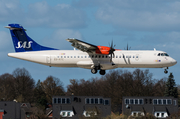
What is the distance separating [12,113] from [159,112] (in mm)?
33206

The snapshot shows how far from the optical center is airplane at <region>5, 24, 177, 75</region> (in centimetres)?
5462

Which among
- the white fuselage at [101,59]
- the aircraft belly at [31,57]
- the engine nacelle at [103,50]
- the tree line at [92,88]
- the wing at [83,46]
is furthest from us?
the tree line at [92,88]

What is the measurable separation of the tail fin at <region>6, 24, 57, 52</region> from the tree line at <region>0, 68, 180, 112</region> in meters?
42.5

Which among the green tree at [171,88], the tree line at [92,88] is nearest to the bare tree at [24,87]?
the tree line at [92,88]

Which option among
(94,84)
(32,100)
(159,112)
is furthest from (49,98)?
(159,112)

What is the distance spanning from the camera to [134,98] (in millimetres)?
85000

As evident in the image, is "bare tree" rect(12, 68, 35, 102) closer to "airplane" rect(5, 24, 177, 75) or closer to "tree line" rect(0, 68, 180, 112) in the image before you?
"tree line" rect(0, 68, 180, 112)

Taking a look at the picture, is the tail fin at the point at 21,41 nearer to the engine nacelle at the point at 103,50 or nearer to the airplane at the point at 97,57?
the airplane at the point at 97,57

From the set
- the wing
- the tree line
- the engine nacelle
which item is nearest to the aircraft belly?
the wing

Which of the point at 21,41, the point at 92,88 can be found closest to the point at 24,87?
the point at 92,88

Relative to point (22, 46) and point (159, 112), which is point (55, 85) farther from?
point (22, 46)

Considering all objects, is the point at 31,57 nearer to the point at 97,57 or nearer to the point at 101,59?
the point at 97,57

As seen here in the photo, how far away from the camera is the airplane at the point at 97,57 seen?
5462 cm

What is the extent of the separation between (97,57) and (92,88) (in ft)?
177
